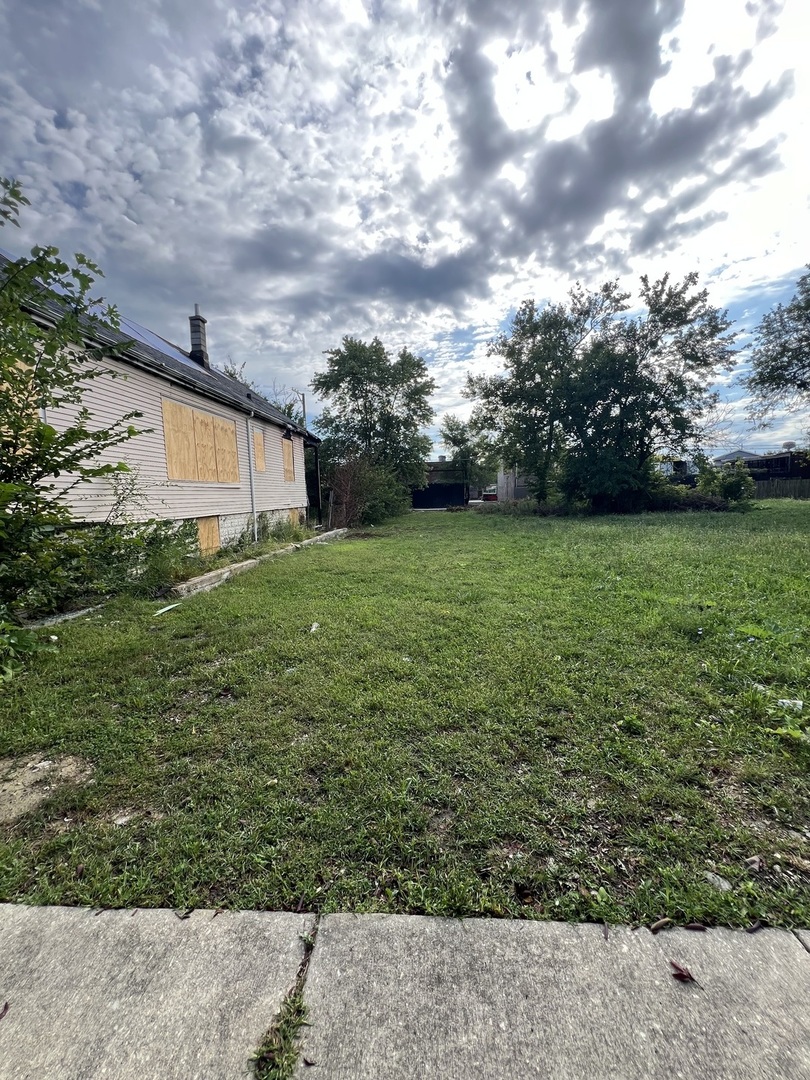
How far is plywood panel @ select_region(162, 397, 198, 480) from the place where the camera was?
7219 millimetres

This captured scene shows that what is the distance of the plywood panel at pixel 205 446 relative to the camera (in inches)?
316

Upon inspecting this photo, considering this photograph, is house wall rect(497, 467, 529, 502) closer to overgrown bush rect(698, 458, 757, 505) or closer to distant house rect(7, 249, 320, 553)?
overgrown bush rect(698, 458, 757, 505)

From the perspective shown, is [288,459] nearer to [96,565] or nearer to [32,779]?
[96,565]

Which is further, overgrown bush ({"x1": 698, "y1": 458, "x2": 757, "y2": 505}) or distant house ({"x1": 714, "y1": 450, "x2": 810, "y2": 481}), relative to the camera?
distant house ({"x1": 714, "y1": 450, "x2": 810, "y2": 481})

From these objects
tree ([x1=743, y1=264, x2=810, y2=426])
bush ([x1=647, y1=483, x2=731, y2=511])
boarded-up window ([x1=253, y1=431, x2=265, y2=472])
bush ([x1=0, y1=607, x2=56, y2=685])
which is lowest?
bush ([x1=0, y1=607, x2=56, y2=685])

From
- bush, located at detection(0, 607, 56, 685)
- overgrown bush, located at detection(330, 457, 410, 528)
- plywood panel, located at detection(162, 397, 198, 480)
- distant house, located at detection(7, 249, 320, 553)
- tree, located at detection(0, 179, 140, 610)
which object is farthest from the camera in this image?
overgrown bush, located at detection(330, 457, 410, 528)

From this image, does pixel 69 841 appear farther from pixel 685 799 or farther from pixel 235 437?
pixel 235 437

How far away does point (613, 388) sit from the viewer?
691 inches

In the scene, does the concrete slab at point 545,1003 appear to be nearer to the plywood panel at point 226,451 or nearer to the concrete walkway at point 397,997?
the concrete walkway at point 397,997

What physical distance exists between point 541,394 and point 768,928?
2010cm

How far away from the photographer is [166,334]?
455 inches

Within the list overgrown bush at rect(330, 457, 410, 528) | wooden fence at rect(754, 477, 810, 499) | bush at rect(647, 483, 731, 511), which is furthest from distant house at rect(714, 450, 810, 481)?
overgrown bush at rect(330, 457, 410, 528)

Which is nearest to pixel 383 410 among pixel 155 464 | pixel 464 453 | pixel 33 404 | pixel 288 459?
pixel 464 453

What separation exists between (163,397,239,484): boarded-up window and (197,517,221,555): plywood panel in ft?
2.60
